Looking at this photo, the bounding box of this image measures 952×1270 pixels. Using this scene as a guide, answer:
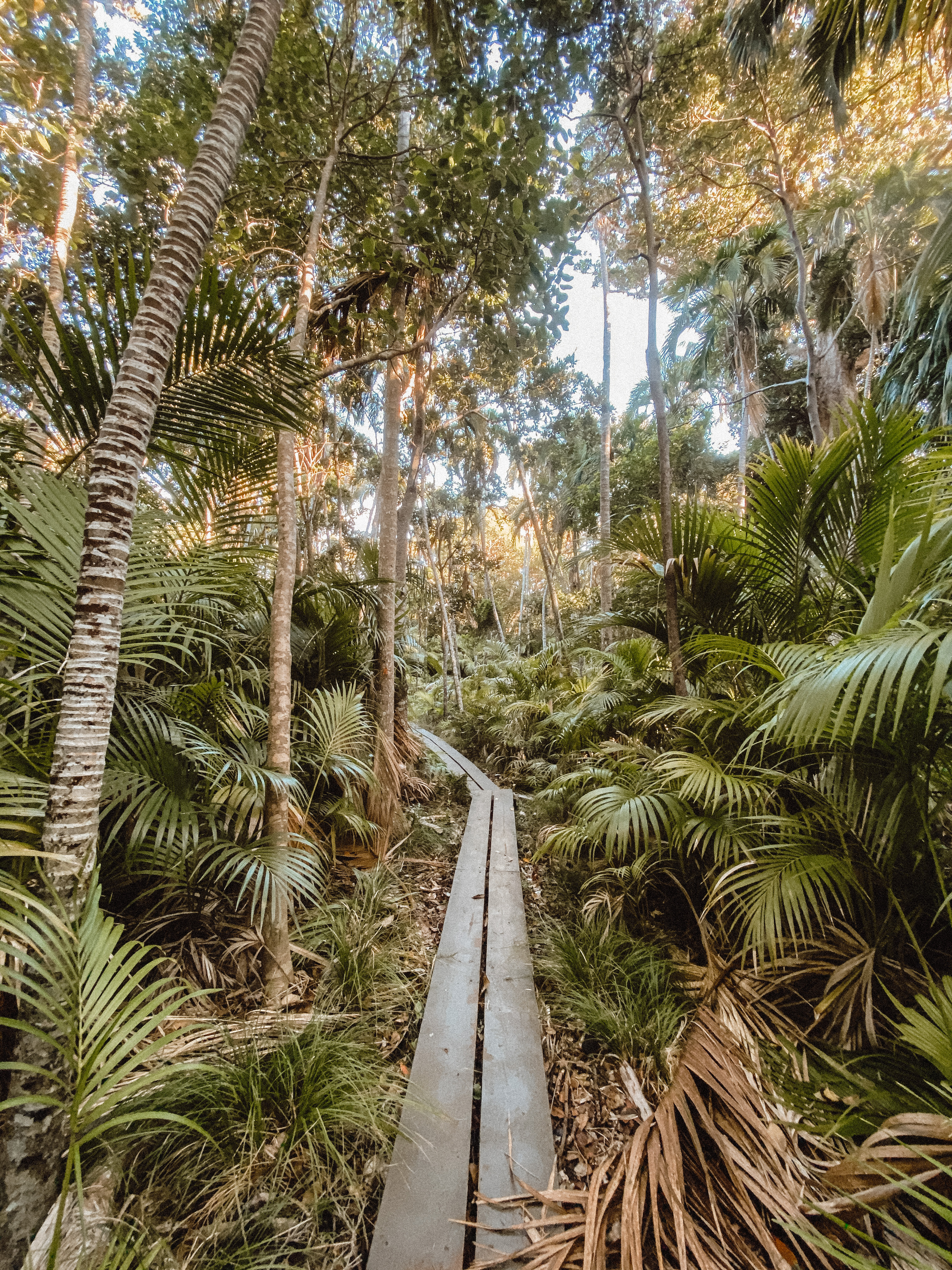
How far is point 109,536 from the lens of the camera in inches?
47.1

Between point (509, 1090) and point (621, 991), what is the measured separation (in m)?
0.60

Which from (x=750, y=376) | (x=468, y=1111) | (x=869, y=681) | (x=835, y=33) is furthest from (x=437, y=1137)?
(x=750, y=376)

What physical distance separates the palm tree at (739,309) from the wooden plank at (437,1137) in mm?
7482

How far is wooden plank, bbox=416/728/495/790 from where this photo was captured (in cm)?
568

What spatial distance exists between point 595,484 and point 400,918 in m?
11.8

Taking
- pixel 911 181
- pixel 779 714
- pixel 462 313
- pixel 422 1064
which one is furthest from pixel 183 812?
pixel 911 181

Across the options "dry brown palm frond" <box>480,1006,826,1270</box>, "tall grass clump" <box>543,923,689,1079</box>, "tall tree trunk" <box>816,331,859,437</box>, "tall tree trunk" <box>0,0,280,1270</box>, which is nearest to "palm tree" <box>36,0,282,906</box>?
"tall tree trunk" <box>0,0,280,1270</box>

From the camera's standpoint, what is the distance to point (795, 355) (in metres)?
12.5

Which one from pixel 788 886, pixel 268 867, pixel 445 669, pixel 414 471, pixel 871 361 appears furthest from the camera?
pixel 445 669

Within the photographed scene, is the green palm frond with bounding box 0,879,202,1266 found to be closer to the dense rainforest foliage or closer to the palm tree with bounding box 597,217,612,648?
the dense rainforest foliage

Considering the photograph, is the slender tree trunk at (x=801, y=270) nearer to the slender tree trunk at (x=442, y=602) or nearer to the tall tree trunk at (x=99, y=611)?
the tall tree trunk at (x=99, y=611)

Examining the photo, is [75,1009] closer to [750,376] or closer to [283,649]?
[283,649]

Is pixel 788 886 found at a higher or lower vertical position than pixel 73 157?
lower

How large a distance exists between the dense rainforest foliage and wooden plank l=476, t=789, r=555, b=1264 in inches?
5.9
